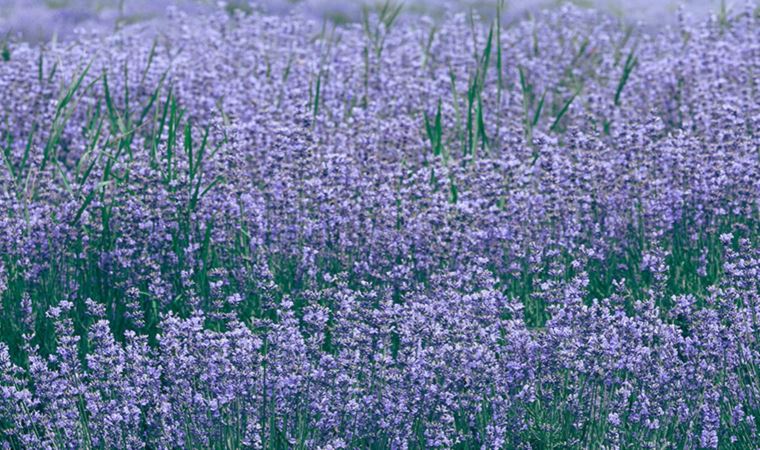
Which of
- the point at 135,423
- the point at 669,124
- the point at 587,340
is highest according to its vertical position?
the point at 669,124

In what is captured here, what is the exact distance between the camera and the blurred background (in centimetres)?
972

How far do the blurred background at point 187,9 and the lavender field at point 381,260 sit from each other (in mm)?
2091

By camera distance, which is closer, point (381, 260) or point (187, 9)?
point (381, 260)

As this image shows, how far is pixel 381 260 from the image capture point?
14.4ft

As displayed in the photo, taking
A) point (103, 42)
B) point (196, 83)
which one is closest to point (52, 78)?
point (196, 83)

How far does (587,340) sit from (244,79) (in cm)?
389

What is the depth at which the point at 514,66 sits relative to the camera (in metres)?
7.74

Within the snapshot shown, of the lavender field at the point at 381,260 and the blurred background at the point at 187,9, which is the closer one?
the lavender field at the point at 381,260

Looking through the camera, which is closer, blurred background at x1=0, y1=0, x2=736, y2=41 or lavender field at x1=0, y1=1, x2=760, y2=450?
lavender field at x1=0, y1=1, x2=760, y2=450

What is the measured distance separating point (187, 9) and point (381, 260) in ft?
20.8

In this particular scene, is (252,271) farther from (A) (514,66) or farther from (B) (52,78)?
(A) (514,66)

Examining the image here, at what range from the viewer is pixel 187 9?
400 inches

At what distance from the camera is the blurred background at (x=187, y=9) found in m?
9.72

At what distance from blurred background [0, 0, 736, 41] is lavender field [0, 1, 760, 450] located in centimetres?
209
